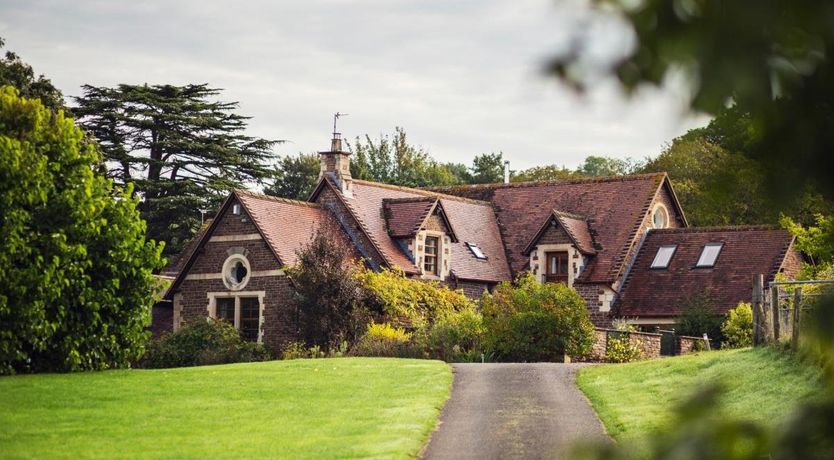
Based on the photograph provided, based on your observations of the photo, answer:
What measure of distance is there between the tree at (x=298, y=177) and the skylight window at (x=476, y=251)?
34457mm

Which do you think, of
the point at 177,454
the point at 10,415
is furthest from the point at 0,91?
the point at 177,454

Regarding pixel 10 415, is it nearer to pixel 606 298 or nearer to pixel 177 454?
pixel 177 454

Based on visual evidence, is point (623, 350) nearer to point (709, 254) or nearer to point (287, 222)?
point (709, 254)

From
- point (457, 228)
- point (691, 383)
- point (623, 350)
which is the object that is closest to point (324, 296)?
point (623, 350)

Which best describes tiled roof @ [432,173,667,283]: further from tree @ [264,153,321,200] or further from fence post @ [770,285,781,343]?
tree @ [264,153,321,200]

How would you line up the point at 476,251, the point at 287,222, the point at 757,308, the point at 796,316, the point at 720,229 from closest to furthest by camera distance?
1. the point at 796,316
2. the point at 757,308
3. the point at 287,222
4. the point at 720,229
5. the point at 476,251

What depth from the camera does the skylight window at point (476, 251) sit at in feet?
147

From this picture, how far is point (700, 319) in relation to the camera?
130 feet

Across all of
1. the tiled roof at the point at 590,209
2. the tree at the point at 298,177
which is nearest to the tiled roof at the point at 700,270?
the tiled roof at the point at 590,209

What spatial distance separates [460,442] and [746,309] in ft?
71.8

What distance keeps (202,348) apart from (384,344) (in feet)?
22.2

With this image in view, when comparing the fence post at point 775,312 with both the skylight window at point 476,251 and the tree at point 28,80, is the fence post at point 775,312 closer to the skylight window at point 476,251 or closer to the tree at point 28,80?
the skylight window at point 476,251

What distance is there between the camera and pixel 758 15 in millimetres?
2490

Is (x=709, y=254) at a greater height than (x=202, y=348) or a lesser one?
greater
